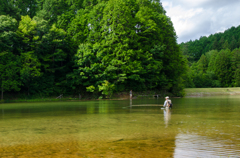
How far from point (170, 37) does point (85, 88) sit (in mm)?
24322

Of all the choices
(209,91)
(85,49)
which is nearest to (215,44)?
(209,91)

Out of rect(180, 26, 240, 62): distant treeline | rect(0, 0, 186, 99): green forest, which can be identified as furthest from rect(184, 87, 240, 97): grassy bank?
rect(180, 26, 240, 62): distant treeline

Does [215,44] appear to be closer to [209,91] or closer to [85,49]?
[209,91]

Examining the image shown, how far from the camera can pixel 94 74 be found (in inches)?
1879

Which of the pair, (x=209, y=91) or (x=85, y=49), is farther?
(x=209, y=91)

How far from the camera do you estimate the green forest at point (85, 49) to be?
43.4m

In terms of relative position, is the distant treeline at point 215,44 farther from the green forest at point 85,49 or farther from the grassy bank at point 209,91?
the green forest at point 85,49

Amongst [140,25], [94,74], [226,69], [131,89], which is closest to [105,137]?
[94,74]

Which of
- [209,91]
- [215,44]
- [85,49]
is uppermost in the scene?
[215,44]

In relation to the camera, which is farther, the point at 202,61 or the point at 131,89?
the point at 202,61

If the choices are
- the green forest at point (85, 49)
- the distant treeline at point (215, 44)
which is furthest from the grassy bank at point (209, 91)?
the distant treeline at point (215, 44)

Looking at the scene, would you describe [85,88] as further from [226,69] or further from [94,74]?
[226,69]

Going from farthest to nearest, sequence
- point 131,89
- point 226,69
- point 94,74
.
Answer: point 226,69
point 131,89
point 94,74

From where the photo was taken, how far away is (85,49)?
47.4 metres
